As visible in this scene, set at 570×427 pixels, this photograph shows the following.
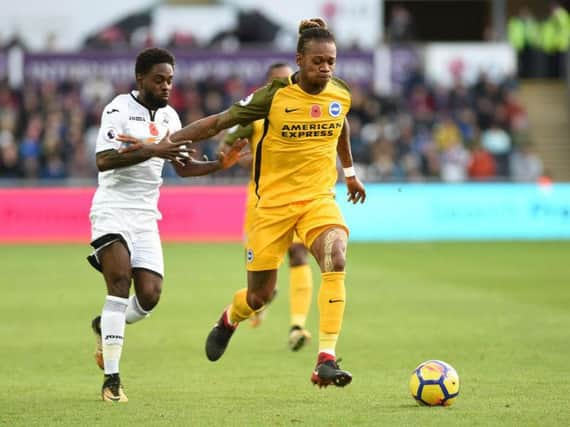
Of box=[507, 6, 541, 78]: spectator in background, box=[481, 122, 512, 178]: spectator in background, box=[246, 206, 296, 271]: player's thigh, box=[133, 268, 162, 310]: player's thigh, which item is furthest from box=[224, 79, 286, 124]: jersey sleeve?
box=[507, 6, 541, 78]: spectator in background

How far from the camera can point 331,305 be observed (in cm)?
825

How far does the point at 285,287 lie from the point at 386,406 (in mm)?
9193

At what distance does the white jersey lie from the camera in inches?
336

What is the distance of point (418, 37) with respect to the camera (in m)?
41.0

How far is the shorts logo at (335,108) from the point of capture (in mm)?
8555

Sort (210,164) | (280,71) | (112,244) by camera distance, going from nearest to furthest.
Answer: (112,244) → (210,164) → (280,71)

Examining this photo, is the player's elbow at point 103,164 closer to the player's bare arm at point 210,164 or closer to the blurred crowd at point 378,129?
the player's bare arm at point 210,164

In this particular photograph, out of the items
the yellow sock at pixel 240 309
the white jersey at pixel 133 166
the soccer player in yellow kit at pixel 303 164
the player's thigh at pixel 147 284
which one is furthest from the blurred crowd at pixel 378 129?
the white jersey at pixel 133 166

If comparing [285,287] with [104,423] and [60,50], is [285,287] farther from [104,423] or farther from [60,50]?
[60,50]

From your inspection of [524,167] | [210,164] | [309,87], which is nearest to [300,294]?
[210,164]

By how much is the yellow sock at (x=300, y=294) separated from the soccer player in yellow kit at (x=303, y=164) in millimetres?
2282

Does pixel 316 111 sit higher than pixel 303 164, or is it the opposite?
pixel 316 111

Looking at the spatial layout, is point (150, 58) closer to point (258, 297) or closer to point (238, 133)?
point (258, 297)

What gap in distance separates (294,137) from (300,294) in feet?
10.9
